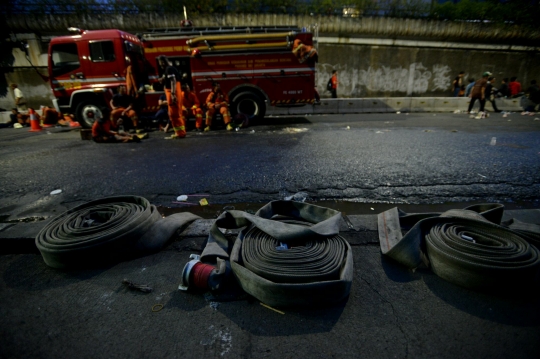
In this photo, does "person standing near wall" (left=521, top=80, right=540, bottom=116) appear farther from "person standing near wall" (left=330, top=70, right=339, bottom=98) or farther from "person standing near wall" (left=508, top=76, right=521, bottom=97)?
"person standing near wall" (left=330, top=70, right=339, bottom=98)

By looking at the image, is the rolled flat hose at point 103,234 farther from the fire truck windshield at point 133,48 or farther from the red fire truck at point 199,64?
the fire truck windshield at point 133,48

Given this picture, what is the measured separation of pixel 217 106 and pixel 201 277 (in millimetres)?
7312

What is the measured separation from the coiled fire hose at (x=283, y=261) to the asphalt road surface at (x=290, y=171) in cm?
101

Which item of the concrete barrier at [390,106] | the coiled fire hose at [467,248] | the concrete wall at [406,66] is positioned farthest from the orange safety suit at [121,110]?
the concrete wall at [406,66]

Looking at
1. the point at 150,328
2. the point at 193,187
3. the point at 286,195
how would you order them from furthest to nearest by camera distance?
the point at 193,187, the point at 286,195, the point at 150,328

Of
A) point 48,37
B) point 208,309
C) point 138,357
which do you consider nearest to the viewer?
point 138,357

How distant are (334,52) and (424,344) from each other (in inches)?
646

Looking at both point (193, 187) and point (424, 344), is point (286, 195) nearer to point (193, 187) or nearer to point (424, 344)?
point (193, 187)

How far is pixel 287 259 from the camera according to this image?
1697mm

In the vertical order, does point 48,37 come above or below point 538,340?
above

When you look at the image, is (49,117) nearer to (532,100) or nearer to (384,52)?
(384,52)

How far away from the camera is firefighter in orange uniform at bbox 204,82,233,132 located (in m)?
8.17

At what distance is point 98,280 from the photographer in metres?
1.87

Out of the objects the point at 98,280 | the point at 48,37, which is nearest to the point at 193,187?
the point at 98,280
